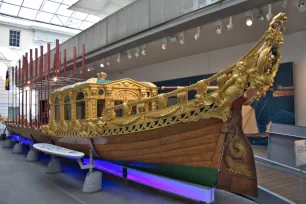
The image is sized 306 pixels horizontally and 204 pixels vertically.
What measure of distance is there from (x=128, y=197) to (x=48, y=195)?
46.9 inches

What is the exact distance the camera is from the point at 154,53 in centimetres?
763

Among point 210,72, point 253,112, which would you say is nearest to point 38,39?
point 210,72

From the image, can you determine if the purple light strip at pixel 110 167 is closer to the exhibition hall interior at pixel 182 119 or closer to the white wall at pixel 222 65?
the exhibition hall interior at pixel 182 119

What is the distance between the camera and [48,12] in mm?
14273

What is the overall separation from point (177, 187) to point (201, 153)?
1.81 ft

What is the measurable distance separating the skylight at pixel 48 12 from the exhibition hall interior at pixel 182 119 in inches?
253

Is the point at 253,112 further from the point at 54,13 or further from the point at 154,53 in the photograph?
the point at 54,13

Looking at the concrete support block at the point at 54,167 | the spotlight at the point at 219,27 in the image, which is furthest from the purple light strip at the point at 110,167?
the spotlight at the point at 219,27

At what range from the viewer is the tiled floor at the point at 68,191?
3289 millimetres

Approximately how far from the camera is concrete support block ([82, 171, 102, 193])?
3.60m

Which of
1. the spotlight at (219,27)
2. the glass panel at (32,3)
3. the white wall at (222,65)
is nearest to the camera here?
the spotlight at (219,27)

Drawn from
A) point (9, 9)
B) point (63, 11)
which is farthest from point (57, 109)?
point (9, 9)

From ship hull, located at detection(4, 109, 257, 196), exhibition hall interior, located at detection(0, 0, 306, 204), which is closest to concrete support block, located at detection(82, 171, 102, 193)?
exhibition hall interior, located at detection(0, 0, 306, 204)

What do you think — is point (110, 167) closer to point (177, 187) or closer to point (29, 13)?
point (177, 187)
